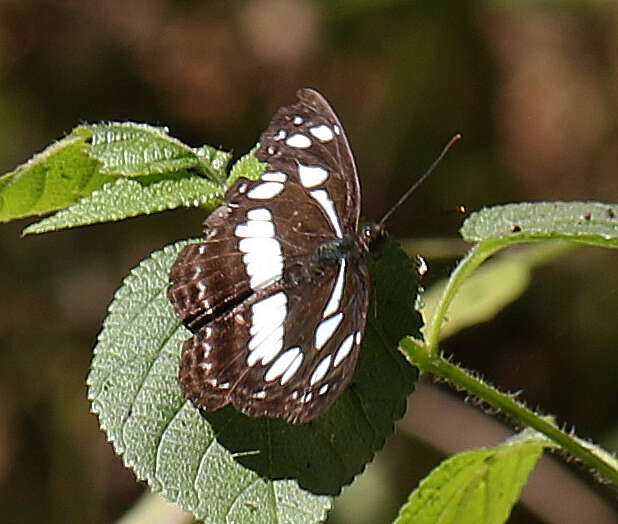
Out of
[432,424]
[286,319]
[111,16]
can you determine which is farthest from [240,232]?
[111,16]

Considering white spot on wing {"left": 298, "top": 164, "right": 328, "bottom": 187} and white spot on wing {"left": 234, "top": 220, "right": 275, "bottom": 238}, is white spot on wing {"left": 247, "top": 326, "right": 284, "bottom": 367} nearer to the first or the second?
white spot on wing {"left": 234, "top": 220, "right": 275, "bottom": 238}

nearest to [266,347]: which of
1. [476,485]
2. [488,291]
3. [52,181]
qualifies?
[52,181]

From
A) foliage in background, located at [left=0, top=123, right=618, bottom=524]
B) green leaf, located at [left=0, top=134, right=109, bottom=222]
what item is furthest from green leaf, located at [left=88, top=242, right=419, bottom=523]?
green leaf, located at [left=0, top=134, right=109, bottom=222]

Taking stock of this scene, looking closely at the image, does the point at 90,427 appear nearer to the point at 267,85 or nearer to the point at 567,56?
the point at 267,85

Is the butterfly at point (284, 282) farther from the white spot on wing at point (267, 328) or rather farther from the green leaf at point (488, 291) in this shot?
the green leaf at point (488, 291)

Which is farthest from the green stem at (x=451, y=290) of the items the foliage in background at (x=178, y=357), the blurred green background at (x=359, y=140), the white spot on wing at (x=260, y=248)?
the blurred green background at (x=359, y=140)
